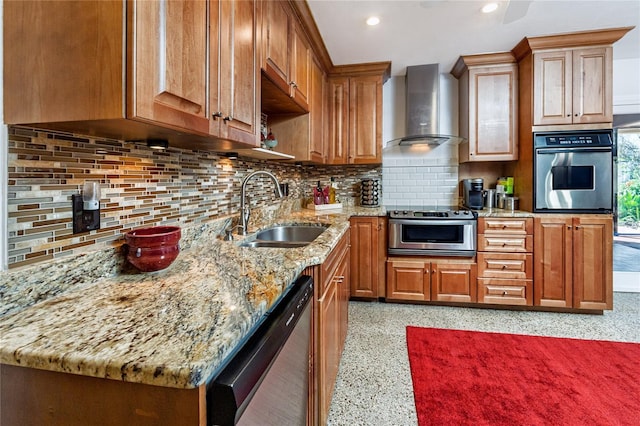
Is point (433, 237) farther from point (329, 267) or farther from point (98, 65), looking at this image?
point (98, 65)

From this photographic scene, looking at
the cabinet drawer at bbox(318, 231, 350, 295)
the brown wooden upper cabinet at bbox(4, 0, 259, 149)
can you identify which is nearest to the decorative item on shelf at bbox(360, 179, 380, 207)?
the cabinet drawer at bbox(318, 231, 350, 295)

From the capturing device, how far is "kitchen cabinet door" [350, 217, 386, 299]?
9.85ft

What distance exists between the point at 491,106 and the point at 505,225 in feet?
3.94

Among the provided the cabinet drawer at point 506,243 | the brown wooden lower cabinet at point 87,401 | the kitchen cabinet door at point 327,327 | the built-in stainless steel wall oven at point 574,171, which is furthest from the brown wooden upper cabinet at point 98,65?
the built-in stainless steel wall oven at point 574,171

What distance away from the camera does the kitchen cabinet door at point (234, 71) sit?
1115 millimetres

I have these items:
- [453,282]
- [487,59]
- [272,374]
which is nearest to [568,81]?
[487,59]

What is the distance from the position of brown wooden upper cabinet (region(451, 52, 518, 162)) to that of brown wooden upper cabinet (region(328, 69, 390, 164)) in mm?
894

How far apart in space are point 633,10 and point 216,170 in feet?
10.6

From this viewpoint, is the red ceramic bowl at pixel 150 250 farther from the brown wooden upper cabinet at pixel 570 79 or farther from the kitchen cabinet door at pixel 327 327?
the brown wooden upper cabinet at pixel 570 79

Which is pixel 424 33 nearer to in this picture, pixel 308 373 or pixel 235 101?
pixel 235 101

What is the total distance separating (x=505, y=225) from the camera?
2787 millimetres

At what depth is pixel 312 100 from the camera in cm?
268

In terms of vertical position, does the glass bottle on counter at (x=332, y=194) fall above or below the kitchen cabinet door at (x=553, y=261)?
above

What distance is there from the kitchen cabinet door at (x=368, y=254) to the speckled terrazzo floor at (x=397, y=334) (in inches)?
7.1
